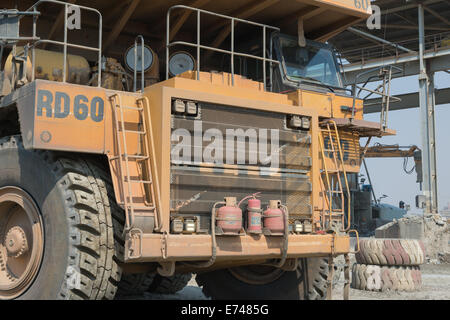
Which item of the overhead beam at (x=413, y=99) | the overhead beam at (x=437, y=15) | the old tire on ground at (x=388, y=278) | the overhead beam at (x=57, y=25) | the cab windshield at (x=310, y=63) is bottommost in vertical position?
the old tire on ground at (x=388, y=278)

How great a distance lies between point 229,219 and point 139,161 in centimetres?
107

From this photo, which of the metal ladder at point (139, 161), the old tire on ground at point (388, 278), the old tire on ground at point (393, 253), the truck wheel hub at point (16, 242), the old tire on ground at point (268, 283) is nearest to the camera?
the metal ladder at point (139, 161)

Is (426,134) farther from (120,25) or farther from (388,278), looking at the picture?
(120,25)

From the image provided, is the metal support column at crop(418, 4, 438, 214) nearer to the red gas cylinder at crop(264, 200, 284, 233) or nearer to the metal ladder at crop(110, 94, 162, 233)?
the red gas cylinder at crop(264, 200, 284, 233)

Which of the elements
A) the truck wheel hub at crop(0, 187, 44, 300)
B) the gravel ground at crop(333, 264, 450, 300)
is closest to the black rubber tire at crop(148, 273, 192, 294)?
the gravel ground at crop(333, 264, 450, 300)

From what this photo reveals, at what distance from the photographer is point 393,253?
988 centimetres

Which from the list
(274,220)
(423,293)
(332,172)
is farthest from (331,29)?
(423,293)

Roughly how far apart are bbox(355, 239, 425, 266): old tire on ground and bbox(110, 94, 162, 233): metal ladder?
18.9 feet

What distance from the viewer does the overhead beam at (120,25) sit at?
679 cm

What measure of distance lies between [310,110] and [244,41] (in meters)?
1.80

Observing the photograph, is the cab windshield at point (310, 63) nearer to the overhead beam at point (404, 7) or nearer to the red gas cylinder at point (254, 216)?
the red gas cylinder at point (254, 216)

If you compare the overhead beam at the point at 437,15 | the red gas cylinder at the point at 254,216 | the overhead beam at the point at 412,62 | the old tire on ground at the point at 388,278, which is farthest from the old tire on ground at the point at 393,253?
the overhead beam at the point at 437,15

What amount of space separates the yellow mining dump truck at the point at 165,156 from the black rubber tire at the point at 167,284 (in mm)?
1641

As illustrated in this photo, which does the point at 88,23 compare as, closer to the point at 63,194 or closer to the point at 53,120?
the point at 53,120
